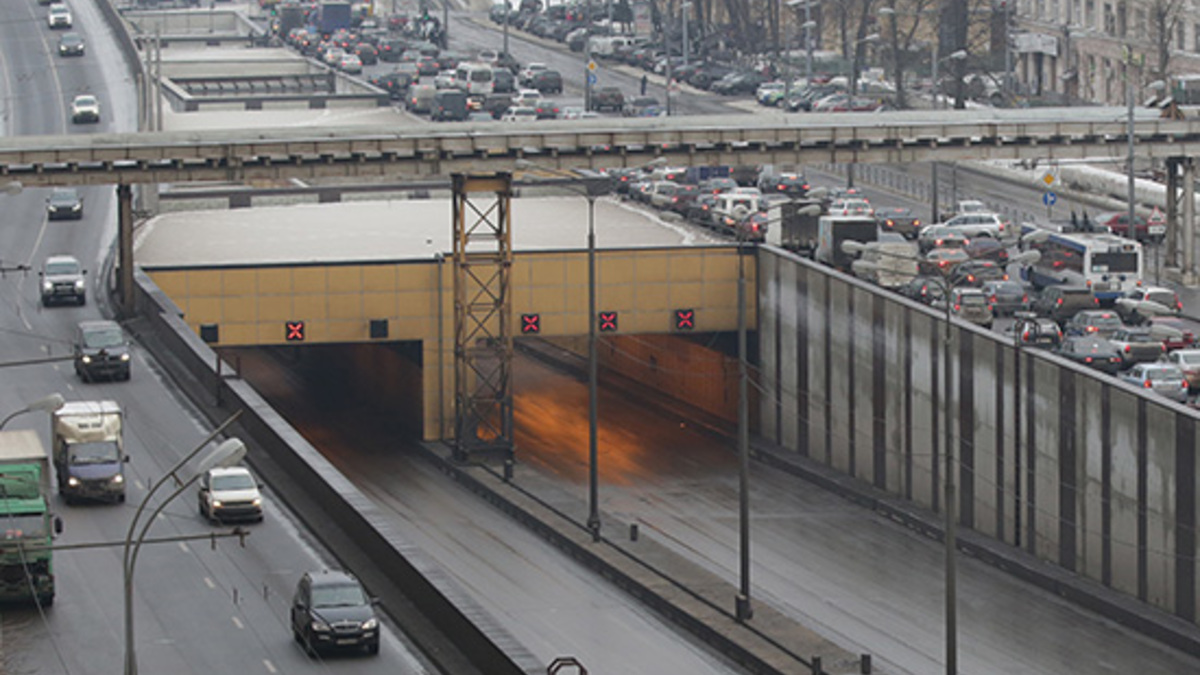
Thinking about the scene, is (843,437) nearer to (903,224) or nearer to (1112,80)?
(903,224)

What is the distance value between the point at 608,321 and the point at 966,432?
17.7 metres

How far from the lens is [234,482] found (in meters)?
59.0

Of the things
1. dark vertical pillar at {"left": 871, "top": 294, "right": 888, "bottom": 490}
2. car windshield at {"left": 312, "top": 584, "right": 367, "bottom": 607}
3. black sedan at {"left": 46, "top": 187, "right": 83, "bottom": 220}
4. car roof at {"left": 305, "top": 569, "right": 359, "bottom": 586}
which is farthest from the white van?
car windshield at {"left": 312, "top": 584, "right": 367, "bottom": 607}

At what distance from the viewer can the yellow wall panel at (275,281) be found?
286ft

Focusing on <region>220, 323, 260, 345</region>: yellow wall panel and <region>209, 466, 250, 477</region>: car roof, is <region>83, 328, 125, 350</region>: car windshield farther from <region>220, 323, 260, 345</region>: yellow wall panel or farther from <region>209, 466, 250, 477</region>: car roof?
<region>209, 466, 250, 477</region>: car roof

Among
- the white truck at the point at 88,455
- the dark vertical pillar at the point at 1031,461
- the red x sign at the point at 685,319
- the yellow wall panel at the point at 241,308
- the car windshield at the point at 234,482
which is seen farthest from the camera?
the red x sign at the point at 685,319

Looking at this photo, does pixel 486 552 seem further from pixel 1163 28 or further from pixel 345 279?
pixel 1163 28

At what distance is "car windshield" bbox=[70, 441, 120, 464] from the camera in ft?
199

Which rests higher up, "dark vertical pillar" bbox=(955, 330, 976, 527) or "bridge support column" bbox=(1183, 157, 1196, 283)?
"bridge support column" bbox=(1183, 157, 1196, 283)

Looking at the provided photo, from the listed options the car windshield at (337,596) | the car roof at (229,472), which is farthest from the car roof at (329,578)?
the car roof at (229,472)

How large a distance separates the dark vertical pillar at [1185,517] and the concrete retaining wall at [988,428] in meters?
0.04

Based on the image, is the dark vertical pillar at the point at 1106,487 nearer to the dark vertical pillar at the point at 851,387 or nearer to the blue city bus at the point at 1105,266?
the dark vertical pillar at the point at 851,387

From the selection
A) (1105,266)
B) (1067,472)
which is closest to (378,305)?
(1105,266)

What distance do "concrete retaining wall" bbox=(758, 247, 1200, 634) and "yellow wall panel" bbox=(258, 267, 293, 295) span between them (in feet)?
52.8
